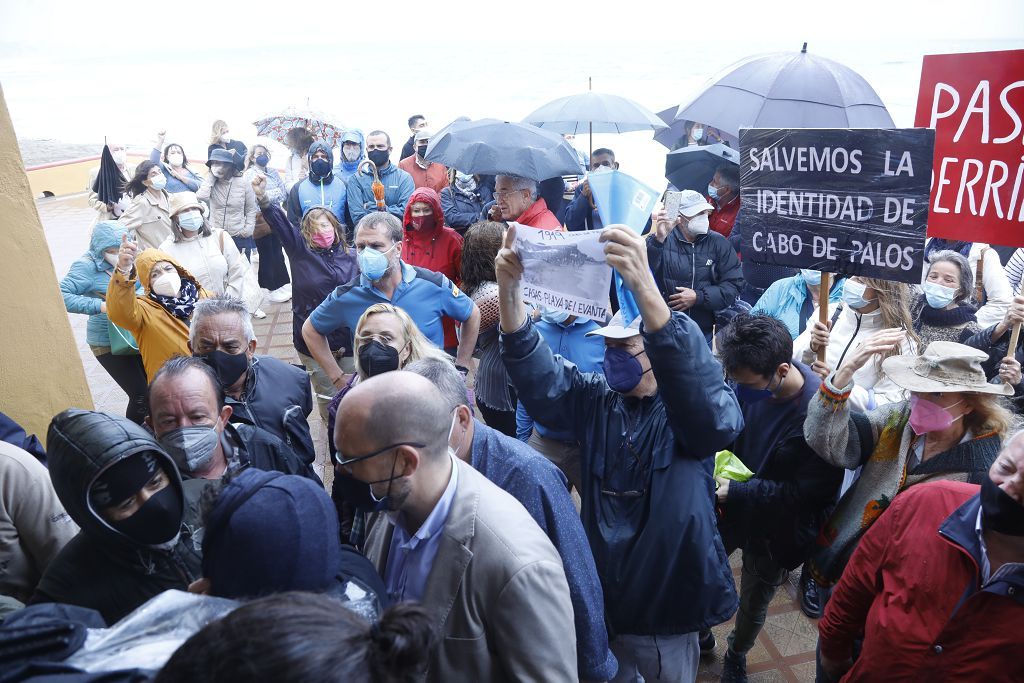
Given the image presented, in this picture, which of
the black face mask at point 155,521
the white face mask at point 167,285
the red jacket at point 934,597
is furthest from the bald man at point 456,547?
the white face mask at point 167,285

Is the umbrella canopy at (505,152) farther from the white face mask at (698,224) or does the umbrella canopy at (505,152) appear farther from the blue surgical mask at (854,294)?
the blue surgical mask at (854,294)

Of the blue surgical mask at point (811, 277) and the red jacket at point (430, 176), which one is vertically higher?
the red jacket at point (430, 176)

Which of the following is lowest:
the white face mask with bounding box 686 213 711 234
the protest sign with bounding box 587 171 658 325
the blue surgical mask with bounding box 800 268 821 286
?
the blue surgical mask with bounding box 800 268 821 286

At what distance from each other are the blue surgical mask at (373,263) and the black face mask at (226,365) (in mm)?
1007

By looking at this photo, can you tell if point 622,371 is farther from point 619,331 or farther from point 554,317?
point 554,317

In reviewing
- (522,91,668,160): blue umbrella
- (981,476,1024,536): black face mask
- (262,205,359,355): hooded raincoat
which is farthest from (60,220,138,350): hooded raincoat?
(522,91,668,160): blue umbrella

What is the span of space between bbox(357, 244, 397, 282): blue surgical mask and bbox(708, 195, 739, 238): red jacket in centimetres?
324

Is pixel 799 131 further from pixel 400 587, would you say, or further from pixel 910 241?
pixel 400 587

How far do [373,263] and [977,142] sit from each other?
294 centimetres

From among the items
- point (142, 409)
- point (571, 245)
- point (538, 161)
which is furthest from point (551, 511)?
point (538, 161)

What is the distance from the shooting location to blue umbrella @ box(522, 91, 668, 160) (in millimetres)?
8445

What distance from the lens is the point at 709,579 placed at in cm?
244

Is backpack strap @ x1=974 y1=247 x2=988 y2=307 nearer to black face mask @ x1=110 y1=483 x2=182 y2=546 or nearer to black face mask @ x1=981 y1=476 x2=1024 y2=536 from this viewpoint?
black face mask @ x1=981 y1=476 x2=1024 y2=536

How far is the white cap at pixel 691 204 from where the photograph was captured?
5152mm
